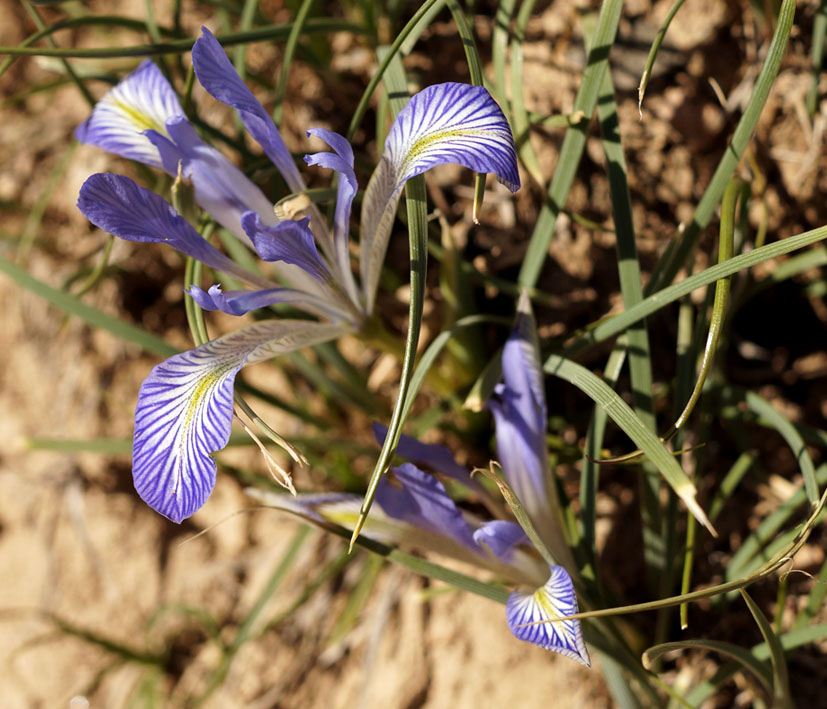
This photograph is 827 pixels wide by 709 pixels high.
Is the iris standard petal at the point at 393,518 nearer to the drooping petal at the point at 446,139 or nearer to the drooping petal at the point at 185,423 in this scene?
the drooping petal at the point at 185,423

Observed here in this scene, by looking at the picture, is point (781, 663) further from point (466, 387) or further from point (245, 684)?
point (245, 684)

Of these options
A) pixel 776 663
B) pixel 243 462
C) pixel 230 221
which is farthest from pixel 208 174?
pixel 776 663

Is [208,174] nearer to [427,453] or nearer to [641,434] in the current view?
[427,453]

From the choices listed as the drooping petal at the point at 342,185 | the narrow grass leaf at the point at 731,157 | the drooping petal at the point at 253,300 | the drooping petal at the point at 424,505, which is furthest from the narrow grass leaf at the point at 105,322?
the narrow grass leaf at the point at 731,157

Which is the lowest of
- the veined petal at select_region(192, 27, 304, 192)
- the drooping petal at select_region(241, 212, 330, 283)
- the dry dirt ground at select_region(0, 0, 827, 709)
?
the dry dirt ground at select_region(0, 0, 827, 709)

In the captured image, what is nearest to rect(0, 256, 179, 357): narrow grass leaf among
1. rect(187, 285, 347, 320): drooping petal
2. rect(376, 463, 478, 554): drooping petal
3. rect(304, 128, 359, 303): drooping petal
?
rect(187, 285, 347, 320): drooping petal

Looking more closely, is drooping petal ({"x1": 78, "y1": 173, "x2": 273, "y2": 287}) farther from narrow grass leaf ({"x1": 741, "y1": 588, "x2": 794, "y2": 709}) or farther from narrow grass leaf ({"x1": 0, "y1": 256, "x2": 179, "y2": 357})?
narrow grass leaf ({"x1": 741, "y1": 588, "x2": 794, "y2": 709})
